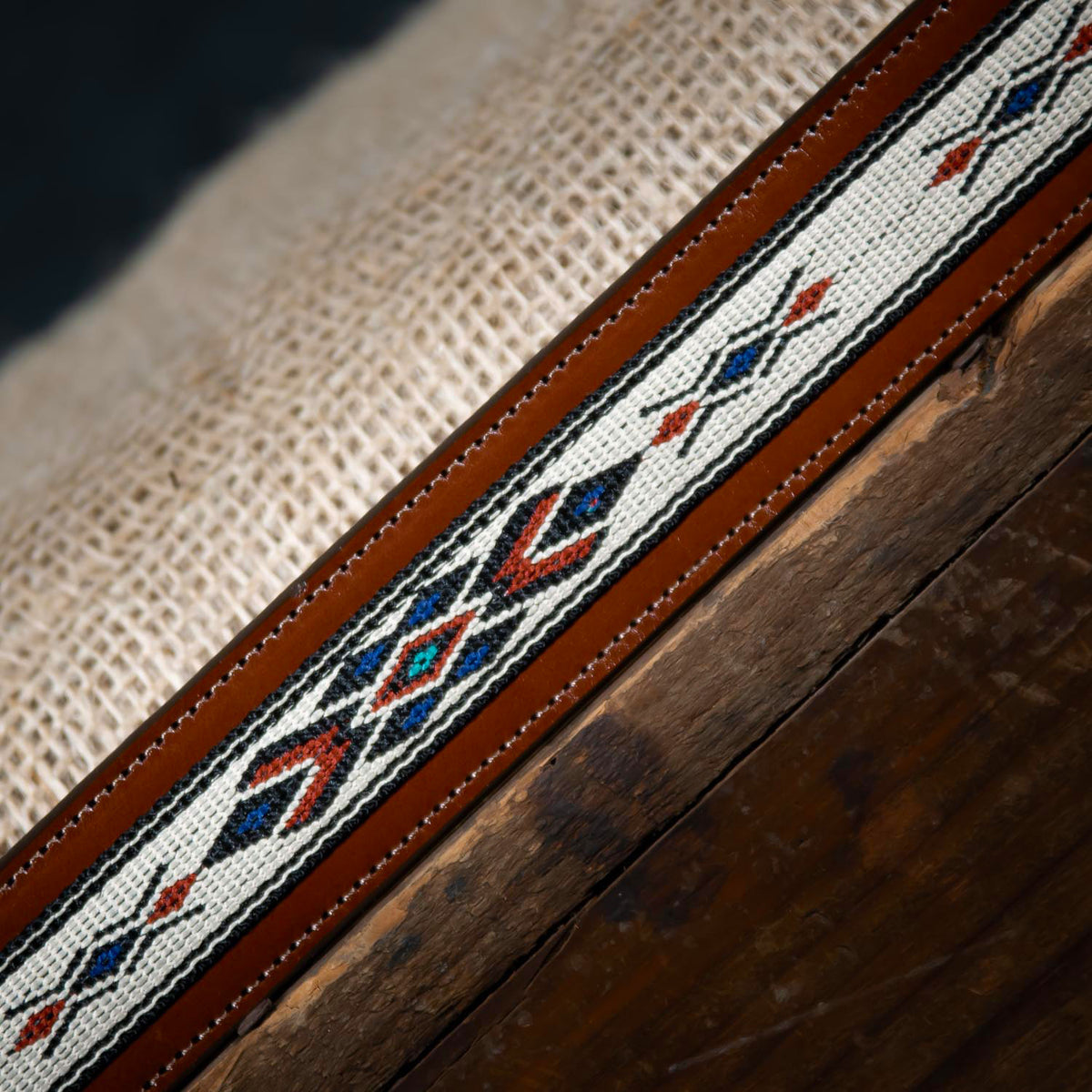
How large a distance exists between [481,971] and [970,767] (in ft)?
1.03

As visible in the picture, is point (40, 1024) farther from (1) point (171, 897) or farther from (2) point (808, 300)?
(2) point (808, 300)

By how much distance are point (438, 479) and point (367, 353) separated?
9cm

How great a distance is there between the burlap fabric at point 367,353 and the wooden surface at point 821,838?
0.19 m

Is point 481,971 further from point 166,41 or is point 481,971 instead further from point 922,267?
point 166,41

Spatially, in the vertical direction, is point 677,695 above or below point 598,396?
below

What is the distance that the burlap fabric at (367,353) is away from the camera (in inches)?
25.1

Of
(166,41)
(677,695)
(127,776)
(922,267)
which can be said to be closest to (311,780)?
(127,776)

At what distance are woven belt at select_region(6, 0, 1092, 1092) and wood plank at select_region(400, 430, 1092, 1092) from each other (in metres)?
0.11

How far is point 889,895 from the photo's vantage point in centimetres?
63

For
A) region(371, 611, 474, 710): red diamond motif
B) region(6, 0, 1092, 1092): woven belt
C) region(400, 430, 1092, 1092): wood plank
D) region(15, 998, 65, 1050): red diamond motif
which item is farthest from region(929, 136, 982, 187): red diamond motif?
region(15, 998, 65, 1050): red diamond motif

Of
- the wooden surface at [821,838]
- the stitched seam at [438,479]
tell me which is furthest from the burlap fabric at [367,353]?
the wooden surface at [821,838]

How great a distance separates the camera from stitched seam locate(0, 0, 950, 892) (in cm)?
65

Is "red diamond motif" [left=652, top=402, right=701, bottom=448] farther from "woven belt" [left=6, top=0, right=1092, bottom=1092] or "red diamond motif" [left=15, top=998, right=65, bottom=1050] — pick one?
"red diamond motif" [left=15, top=998, right=65, bottom=1050]

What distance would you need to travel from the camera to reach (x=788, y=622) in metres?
0.64
